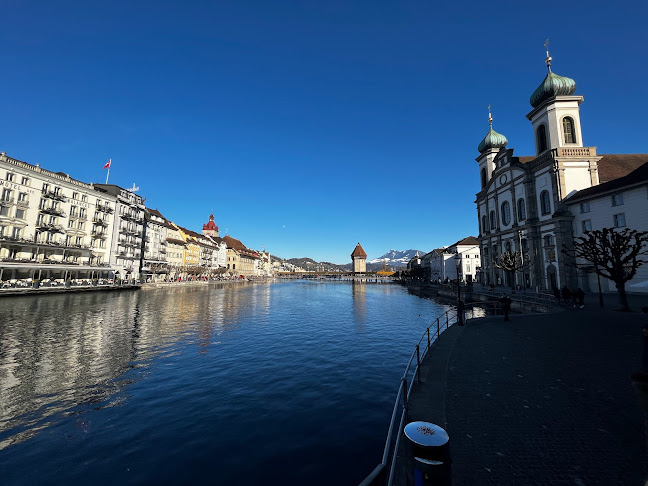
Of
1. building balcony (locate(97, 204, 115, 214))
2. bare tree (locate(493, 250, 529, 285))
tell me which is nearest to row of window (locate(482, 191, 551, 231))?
bare tree (locate(493, 250, 529, 285))

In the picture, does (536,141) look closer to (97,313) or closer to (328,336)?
(328,336)

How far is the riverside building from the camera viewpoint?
48.1 m

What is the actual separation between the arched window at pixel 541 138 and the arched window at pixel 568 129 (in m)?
2.62

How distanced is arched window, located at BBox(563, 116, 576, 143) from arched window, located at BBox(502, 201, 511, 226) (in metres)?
13.4

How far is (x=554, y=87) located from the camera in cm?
4781

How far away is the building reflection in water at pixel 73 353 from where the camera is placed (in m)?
9.94

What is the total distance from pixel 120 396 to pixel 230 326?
48.0 feet

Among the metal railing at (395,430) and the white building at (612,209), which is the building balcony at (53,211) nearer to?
the metal railing at (395,430)

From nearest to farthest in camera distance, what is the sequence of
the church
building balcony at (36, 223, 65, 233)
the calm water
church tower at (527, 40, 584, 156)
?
1. the calm water
2. the church
3. church tower at (527, 40, 584, 156)
4. building balcony at (36, 223, 65, 233)

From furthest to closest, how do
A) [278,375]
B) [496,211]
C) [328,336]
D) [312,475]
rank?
[496,211]
[328,336]
[278,375]
[312,475]

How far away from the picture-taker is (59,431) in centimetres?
843

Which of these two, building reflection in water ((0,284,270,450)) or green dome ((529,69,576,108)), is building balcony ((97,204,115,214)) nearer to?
building reflection in water ((0,284,270,450))

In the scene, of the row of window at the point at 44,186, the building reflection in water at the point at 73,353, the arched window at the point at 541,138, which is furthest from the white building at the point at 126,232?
the arched window at the point at 541,138

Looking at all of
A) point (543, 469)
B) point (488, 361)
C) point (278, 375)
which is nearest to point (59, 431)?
point (278, 375)
